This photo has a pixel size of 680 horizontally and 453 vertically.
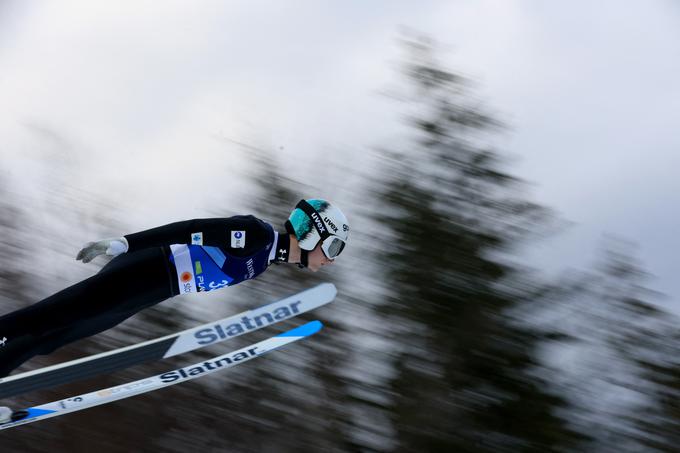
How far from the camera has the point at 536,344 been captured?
311 inches

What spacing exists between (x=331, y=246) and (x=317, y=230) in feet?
0.38

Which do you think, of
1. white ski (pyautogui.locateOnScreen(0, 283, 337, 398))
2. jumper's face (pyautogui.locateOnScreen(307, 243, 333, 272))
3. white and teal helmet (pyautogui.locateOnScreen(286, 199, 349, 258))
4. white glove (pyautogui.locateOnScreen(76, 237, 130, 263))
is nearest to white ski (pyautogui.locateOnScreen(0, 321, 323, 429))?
white ski (pyautogui.locateOnScreen(0, 283, 337, 398))

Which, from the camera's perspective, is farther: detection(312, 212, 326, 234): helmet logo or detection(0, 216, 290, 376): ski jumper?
detection(312, 212, 326, 234): helmet logo

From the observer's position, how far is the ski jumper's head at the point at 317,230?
14.2 feet

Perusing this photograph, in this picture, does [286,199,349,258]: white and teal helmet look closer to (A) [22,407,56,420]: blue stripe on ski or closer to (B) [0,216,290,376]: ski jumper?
(B) [0,216,290,376]: ski jumper

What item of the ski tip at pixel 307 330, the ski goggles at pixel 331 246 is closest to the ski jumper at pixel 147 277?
the ski goggles at pixel 331 246

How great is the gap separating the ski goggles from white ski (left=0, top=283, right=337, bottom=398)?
17 centimetres

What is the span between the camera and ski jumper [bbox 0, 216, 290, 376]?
4.04m

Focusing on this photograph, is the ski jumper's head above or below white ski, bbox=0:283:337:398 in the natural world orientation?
above

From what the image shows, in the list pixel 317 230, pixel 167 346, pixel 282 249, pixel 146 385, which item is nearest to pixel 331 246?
pixel 317 230

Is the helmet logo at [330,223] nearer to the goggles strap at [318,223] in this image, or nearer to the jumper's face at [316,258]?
the goggles strap at [318,223]

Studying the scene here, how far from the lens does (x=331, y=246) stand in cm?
435

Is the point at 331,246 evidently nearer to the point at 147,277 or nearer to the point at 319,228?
the point at 319,228

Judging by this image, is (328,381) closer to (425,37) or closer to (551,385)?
(551,385)
